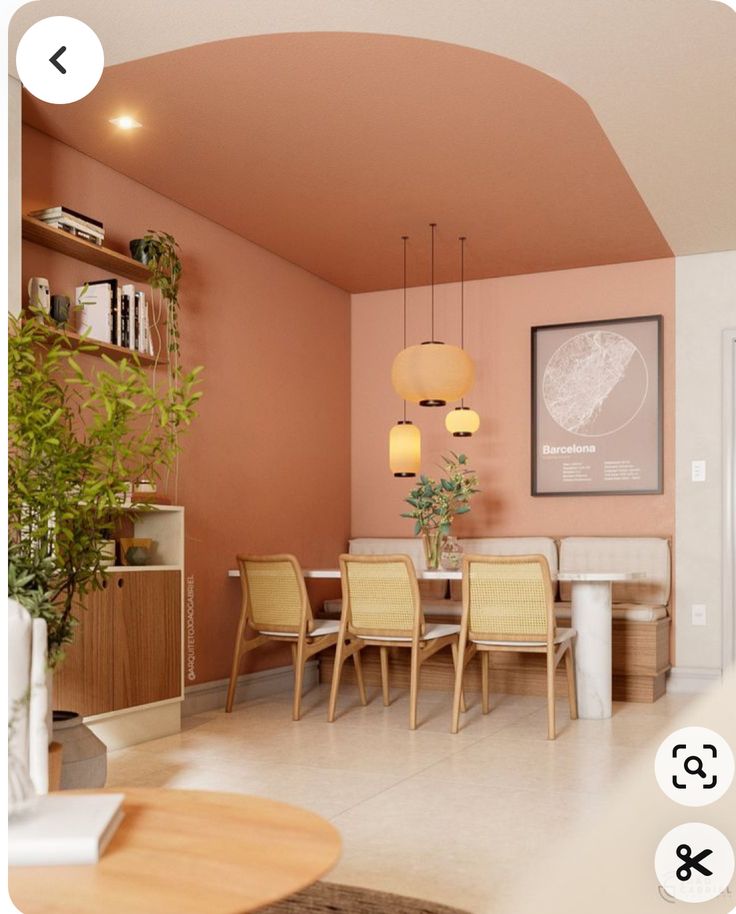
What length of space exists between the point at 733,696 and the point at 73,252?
4.19 m

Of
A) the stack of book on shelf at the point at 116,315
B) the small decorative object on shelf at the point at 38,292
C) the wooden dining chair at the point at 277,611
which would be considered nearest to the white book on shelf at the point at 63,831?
the small decorative object on shelf at the point at 38,292

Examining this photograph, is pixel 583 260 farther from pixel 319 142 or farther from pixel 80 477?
pixel 80 477

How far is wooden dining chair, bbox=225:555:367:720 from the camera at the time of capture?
16.3 ft

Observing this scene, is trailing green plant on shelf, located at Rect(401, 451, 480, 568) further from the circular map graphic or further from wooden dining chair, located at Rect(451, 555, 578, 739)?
the circular map graphic

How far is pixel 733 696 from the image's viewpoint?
5.43 m

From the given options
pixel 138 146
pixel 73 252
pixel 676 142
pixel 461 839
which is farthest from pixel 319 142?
pixel 461 839

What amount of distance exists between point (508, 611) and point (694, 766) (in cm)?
109

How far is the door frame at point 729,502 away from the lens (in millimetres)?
5809

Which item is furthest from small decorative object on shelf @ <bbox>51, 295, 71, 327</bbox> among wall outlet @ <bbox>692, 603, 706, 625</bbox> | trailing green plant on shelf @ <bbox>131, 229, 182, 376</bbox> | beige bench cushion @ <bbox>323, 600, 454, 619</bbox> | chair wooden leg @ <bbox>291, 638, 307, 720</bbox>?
wall outlet @ <bbox>692, 603, 706, 625</bbox>

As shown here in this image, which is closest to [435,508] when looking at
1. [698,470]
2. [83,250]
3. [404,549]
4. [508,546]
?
[508,546]

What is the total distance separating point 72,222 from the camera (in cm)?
409

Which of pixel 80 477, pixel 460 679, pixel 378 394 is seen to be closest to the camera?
pixel 80 477

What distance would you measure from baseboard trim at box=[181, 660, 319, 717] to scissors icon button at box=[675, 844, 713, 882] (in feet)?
9.25

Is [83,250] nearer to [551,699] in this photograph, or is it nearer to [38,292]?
[38,292]
